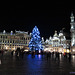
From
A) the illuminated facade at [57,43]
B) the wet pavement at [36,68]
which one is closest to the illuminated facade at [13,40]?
the illuminated facade at [57,43]

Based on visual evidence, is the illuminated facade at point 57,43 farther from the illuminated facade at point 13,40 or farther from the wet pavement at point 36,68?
the wet pavement at point 36,68

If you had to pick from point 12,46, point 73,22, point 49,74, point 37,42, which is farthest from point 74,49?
point 12,46

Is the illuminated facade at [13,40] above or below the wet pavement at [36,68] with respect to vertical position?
above

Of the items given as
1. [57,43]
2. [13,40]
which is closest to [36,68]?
[57,43]

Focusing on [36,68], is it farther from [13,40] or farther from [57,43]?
[13,40]

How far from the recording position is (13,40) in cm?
12469

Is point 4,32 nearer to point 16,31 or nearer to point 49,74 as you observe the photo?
point 16,31

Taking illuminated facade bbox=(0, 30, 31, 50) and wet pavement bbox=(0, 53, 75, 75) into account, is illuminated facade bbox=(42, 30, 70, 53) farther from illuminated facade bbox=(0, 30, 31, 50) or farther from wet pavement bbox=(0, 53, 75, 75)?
wet pavement bbox=(0, 53, 75, 75)

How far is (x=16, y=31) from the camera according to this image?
416 feet

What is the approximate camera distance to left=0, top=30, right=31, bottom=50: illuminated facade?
119 m

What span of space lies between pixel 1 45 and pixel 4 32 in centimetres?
1168

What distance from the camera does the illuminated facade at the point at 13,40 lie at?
4698 inches

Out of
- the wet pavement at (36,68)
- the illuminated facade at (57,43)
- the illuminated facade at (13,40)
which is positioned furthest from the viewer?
the illuminated facade at (13,40)

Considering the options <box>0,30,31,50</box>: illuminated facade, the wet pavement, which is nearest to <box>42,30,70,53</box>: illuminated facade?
<box>0,30,31,50</box>: illuminated facade
